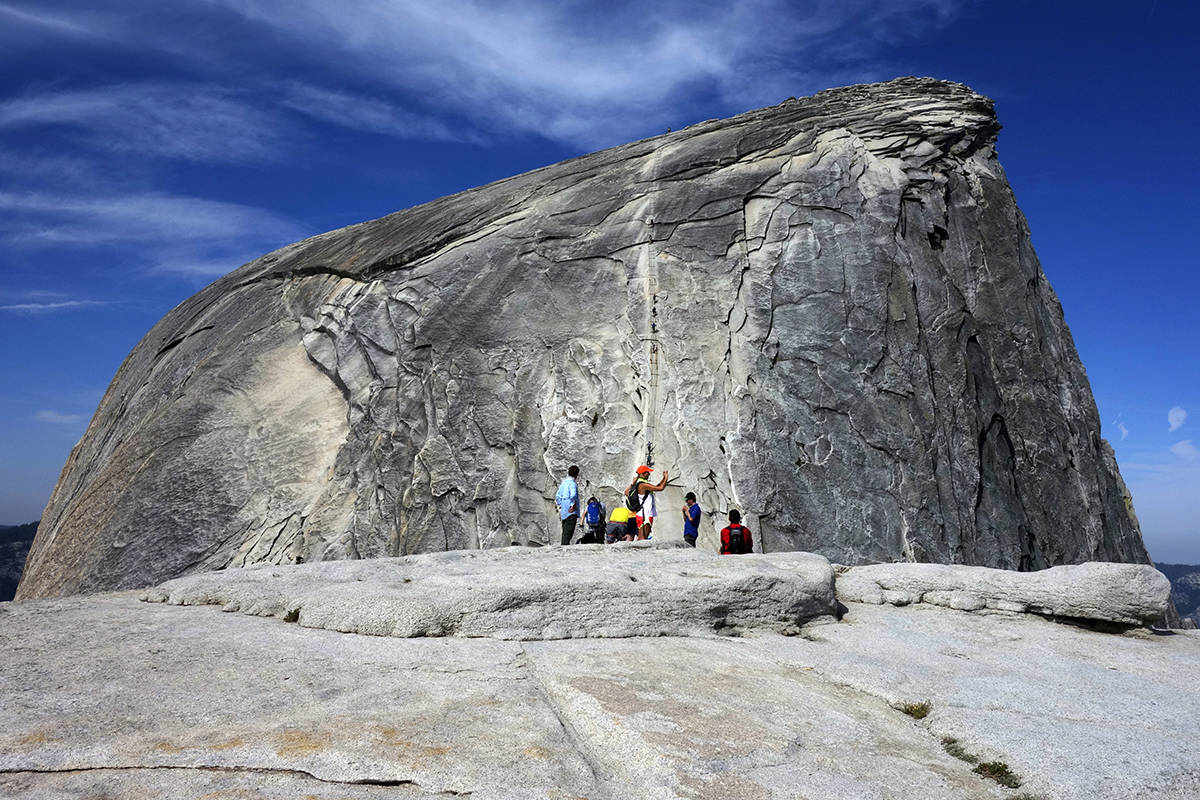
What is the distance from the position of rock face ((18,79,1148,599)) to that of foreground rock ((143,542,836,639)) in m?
7.43

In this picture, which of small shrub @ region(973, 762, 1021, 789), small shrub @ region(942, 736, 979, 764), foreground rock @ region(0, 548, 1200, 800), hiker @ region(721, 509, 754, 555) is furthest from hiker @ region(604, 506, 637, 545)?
small shrub @ region(973, 762, 1021, 789)

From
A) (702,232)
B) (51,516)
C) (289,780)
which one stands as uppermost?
(702,232)

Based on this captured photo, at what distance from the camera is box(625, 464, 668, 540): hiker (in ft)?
54.5

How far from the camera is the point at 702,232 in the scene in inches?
789

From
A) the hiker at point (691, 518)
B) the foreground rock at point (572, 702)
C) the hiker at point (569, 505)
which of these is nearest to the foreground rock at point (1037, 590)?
the foreground rock at point (572, 702)

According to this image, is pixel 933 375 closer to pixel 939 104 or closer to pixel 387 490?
pixel 939 104

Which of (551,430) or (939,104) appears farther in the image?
(939,104)

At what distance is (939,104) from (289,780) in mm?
21093

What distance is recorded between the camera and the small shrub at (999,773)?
5.64 meters

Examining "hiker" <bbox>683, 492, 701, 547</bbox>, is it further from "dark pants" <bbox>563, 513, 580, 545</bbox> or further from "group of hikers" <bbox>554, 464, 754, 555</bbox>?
"dark pants" <bbox>563, 513, 580, 545</bbox>

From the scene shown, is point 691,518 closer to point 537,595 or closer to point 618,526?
point 618,526

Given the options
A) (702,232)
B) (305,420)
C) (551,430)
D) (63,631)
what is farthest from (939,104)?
(63,631)

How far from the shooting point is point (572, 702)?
6.21 meters

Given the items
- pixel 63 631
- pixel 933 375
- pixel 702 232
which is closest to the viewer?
pixel 63 631
